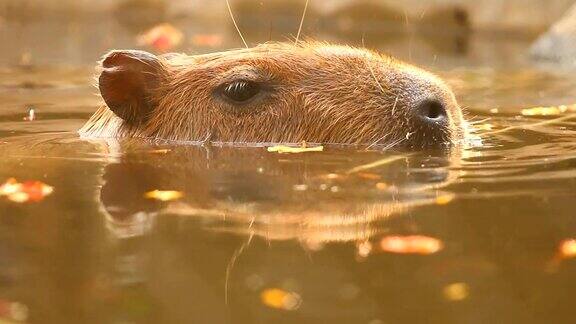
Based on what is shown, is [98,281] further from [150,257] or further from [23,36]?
[23,36]

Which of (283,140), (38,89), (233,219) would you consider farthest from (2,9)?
(233,219)

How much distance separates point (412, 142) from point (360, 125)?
0.29 meters

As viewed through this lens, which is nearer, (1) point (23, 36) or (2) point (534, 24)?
(1) point (23, 36)

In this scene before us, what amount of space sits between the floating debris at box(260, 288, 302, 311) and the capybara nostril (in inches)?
95.8

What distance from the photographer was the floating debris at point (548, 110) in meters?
6.82

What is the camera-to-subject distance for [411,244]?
3.03m

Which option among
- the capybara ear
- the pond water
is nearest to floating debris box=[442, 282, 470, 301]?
the pond water

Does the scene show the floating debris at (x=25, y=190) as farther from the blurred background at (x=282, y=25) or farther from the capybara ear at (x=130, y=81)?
the blurred background at (x=282, y=25)

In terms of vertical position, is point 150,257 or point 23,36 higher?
point 23,36

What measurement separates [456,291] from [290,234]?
0.70m

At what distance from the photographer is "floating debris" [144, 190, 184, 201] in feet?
12.4

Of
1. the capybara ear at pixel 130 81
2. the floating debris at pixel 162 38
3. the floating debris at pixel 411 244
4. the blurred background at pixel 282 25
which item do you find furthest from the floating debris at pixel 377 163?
the floating debris at pixel 162 38

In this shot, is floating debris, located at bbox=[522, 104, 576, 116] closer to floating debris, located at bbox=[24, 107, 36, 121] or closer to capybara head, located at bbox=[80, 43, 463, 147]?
capybara head, located at bbox=[80, 43, 463, 147]

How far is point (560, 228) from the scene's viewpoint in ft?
10.6
